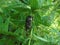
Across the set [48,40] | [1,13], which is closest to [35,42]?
[48,40]

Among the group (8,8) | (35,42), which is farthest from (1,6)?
(35,42)

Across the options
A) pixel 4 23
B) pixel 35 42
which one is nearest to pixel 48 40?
pixel 35 42

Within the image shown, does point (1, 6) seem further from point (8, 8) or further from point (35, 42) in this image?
point (35, 42)

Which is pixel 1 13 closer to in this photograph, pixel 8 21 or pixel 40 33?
pixel 8 21

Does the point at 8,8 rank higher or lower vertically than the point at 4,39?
higher

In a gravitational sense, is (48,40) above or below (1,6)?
below
